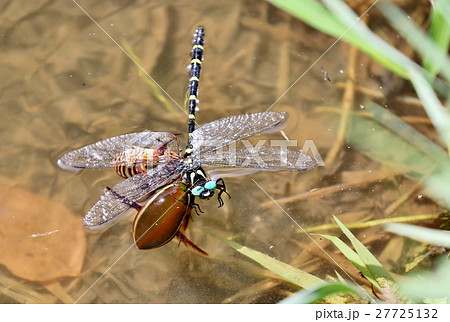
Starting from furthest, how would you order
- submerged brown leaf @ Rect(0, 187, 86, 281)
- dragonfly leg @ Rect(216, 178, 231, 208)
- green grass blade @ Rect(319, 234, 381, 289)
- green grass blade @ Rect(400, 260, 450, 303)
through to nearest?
dragonfly leg @ Rect(216, 178, 231, 208)
submerged brown leaf @ Rect(0, 187, 86, 281)
green grass blade @ Rect(319, 234, 381, 289)
green grass blade @ Rect(400, 260, 450, 303)

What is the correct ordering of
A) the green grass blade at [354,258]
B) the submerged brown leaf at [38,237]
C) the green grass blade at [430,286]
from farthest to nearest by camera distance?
the submerged brown leaf at [38,237] → the green grass blade at [354,258] → the green grass blade at [430,286]

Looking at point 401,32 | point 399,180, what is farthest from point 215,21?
point 399,180

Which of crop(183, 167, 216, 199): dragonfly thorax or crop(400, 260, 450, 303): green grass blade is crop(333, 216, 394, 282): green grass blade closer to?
crop(400, 260, 450, 303): green grass blade

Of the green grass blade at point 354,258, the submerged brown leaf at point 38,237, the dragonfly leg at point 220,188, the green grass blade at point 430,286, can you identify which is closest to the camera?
the green grass blade at point 430,286

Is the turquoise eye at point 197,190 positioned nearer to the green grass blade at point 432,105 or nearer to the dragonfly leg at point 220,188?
the dragonfly leg at point 220,188

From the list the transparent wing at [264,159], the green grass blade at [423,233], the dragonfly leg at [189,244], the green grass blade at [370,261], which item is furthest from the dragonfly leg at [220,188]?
the green grass blade at [423,233]

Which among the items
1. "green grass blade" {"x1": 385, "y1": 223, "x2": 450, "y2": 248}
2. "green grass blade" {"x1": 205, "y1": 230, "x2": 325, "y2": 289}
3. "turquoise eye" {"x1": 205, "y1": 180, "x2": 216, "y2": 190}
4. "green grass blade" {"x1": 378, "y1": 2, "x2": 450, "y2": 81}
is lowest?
"green grass blade" {"x1": 205, "y1": 230, "x2": 325, "y2": 289}

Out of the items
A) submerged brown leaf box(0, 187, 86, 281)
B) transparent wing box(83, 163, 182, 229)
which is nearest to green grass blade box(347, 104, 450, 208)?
transparent wing box(83, 163, 182, 229)

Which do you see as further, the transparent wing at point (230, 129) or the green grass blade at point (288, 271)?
the transparent wing at point (230, 129)
